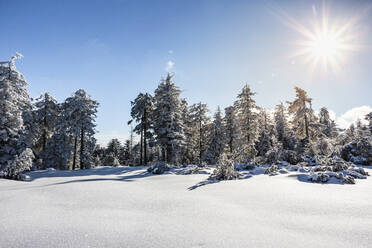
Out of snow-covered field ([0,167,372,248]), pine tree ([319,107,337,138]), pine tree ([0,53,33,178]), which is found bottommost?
snow-covered field ([0,167,372,248])

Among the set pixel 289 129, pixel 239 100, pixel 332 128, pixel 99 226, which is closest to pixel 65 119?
pixel 239 100

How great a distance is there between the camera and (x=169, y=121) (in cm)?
2186

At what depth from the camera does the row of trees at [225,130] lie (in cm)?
1618

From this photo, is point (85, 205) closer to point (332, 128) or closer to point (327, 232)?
point (327, 232)

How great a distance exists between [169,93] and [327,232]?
67.8 ft

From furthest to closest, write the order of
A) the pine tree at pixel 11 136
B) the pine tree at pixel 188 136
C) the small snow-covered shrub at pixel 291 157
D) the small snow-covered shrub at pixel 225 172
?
the pine tree at pixel 188 136 < the small snow-covered shrub at pixel 291 157 < the pine tree at pixel 11 136 < the small snow-covered shrub at pixel 225 172

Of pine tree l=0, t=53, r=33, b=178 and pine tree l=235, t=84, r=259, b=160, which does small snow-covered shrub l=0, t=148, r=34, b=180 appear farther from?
pine tree l=235, t=84, r=259, b=160

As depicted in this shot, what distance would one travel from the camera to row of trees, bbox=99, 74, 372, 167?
53.1ft

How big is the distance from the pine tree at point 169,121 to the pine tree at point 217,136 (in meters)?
10.3

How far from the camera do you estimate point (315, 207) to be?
3525 millimetres

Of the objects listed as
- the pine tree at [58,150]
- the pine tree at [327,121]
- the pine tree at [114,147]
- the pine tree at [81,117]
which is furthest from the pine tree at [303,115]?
the pine tree at [114,147]

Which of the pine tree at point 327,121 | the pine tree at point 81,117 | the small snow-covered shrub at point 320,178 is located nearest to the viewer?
the small snow-covered shrub at point 320,178

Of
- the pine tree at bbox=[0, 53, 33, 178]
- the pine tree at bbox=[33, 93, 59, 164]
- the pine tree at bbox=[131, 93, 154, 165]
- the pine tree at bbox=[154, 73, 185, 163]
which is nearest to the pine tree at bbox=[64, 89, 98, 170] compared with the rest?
the pine tree at bbox=[33, 93, 59, 164]

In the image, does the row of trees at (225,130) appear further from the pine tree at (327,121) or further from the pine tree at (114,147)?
the pine tree at (114,147)
